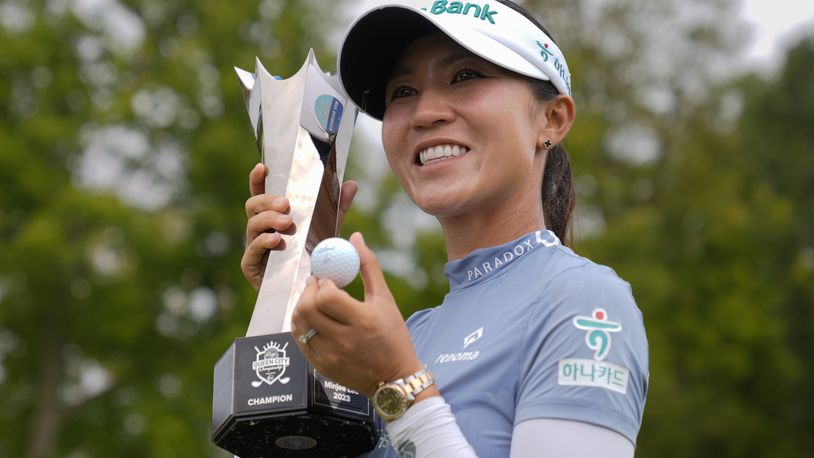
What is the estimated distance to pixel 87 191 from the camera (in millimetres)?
17719

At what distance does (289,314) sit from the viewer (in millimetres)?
2789

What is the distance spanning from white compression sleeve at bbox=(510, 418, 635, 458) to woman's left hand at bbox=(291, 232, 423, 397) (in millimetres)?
263

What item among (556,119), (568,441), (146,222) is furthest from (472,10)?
(146,222)

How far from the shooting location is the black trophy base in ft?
8.16

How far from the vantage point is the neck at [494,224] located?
9.55 feet

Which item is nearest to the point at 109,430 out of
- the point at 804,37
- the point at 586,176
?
the point at 586,176

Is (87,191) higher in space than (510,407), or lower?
higher

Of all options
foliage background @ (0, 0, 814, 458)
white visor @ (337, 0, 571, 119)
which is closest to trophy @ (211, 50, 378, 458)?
white visor @ (337, 0, 571, 119)

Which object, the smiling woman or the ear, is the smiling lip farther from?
the ear

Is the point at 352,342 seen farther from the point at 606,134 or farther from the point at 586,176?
the point at 606,134

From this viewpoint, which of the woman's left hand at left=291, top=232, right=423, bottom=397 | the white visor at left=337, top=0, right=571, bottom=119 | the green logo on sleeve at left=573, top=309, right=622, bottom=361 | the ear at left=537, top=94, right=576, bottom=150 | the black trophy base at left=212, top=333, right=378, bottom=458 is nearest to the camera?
the woman's left hand at left=291, top=232, right=423, bottom=397

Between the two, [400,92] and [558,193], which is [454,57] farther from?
[558,193]

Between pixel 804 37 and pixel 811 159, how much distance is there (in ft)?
10.1

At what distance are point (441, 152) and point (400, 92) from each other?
277 mm
